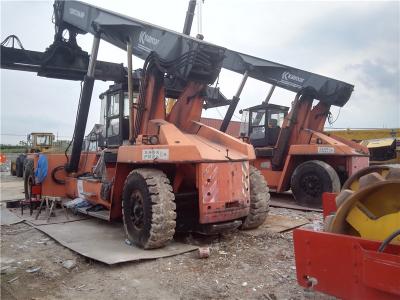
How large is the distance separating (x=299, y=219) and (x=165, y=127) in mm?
3286

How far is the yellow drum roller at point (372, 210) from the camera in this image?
2.61 m

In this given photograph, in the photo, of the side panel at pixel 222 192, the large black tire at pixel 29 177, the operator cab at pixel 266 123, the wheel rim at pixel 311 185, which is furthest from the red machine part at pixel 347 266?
the operator cab at pixel 266 123

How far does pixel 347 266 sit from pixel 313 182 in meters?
6.79

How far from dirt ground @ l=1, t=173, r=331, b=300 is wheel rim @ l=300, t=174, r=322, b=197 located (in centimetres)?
364

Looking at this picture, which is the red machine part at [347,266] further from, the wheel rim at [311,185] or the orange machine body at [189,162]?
the wheel rim at [311,185]

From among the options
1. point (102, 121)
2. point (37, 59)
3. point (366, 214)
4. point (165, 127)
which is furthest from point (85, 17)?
point (366, 214)

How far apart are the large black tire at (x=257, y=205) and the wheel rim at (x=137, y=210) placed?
5.51 feet

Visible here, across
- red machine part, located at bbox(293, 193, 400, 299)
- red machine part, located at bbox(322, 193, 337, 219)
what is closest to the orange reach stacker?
red machine part, located at bbox(322, 193, 337, 219)

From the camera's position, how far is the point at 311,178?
9180mm

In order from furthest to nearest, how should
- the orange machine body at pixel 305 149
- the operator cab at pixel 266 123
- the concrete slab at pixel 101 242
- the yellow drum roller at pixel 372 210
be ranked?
1. the operator cab at pixel 266 123
2. the orange machine body at pixel 305 149
3. the concrete slab at pixel 101 242
4. the yellow drum roller at pixel 372 210

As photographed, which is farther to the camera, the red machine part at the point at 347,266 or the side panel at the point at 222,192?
the side panel at the point at 222,192

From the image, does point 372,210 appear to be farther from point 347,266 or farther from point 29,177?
point 29,177

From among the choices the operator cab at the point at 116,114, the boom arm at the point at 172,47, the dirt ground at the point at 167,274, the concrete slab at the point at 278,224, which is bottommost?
the dirt ground at the point at 167,274

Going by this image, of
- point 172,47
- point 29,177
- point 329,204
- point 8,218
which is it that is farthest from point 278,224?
point 29,177
